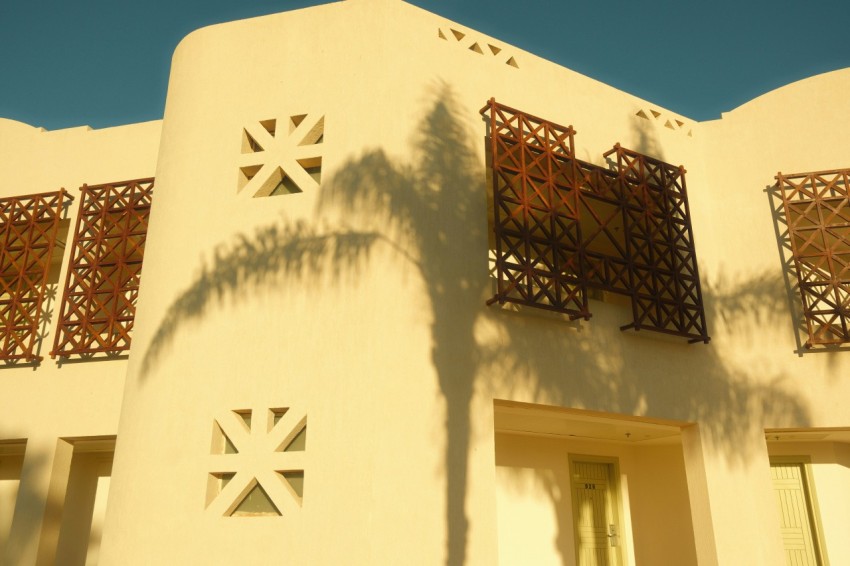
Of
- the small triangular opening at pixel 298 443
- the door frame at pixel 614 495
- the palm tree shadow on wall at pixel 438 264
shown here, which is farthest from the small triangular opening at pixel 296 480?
the door frame at pixel 614 495

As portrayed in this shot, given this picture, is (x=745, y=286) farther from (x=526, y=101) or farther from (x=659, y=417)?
(x=526, y=101)

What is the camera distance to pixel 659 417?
33.8 ft

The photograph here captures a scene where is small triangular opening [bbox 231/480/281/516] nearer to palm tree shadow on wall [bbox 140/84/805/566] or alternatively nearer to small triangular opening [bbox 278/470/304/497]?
small triangular opening [bbox 278/470/304/497]

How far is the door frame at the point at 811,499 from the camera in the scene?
12.6 meters

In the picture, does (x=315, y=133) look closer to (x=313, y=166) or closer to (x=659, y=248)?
(x=313, y=166)

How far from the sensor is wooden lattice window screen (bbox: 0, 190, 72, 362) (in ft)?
38.0

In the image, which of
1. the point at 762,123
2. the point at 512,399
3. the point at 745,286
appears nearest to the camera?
the point at 512,399

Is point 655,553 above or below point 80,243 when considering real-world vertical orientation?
below

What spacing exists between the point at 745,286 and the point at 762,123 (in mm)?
3008

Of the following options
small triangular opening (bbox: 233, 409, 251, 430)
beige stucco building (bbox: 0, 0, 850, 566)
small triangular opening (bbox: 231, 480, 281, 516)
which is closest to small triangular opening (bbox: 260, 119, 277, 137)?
beige stucco building (bbox: 0, 0, 850, 566)

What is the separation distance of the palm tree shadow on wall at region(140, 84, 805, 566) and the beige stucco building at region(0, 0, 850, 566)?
33mm

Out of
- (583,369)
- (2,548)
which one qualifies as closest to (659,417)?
(583,369)

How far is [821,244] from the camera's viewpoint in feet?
40.1

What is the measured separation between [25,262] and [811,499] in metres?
14.0
